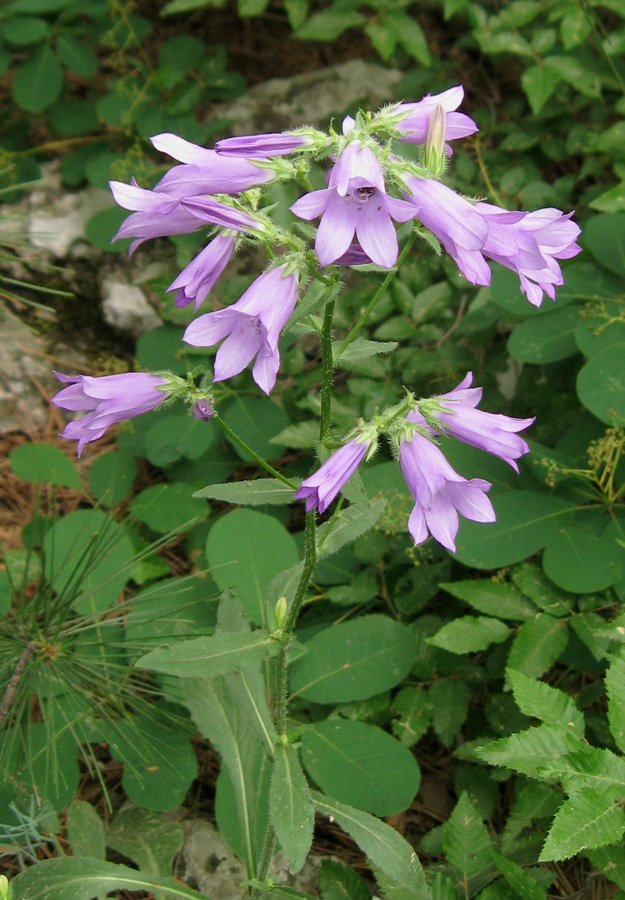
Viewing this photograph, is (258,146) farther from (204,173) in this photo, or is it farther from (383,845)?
(383,845)

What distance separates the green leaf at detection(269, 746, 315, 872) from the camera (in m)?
1.93

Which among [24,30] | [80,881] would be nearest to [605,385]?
[80,881]

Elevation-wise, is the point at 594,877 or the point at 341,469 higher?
the point at 341,469

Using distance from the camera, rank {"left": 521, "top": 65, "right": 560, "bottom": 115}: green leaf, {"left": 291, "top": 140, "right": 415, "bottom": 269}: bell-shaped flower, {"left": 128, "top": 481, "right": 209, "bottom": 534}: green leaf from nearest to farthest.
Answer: {"left": 291, "top": 140, "right": 415, "bottom": 269}: bell-shaped flower, {"left": 128, "top": 481, "right": 209, "bottom": 534}: green leaf, {"left": 521, "top": 65, "right": 560, "bottom": 115}: green leaf

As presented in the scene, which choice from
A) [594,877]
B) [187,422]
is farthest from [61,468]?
[594,877]

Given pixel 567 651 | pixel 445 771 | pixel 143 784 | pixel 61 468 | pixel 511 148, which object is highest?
pixel 511 148

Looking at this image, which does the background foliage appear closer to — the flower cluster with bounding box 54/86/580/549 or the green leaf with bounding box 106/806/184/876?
the green leaf with bounding box 106/806/184/876

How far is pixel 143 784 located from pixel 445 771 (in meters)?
1.10

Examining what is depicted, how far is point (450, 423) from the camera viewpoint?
1787 mm

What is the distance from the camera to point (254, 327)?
1.69 meters

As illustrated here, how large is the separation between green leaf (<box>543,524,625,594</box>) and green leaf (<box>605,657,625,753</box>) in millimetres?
421

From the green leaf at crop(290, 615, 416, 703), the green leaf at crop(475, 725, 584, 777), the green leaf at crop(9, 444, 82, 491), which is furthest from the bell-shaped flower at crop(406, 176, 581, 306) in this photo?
the green leaf at crop(9, 444, 82, 491)

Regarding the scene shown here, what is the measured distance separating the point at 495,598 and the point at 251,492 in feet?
3.52

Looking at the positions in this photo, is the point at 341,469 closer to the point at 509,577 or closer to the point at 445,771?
the point at 509,577
